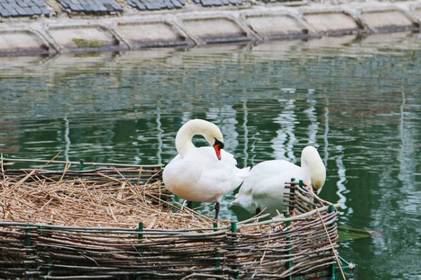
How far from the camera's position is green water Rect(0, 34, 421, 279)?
1332cm

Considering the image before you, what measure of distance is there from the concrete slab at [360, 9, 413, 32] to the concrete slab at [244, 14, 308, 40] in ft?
9.02

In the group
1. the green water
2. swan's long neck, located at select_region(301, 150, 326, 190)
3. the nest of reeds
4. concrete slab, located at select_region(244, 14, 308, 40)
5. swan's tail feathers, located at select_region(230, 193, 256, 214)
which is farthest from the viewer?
concrete slab, located at select_region(244, 14, 308, 40)

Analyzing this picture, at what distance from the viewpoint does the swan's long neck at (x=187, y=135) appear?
10.4 m

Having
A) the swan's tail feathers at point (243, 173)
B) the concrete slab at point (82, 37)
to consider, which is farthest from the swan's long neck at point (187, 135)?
the concrete slab at point (82, 37)

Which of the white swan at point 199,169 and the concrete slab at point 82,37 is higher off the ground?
the white swan at point 199,169

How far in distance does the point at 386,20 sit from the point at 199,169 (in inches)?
1118

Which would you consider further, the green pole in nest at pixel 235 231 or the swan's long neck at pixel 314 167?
the swan's long neck at pixel 314 167

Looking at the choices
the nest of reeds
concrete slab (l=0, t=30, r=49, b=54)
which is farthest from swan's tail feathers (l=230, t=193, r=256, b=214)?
concrete slab (l=0, t=30, r=49, b=54)

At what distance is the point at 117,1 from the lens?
109ft

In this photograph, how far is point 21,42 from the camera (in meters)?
29.8

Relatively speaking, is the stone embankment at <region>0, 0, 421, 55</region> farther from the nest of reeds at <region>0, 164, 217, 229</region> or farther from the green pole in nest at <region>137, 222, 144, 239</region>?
the green pole in nest at <region>137, 222, 144, 239</region>

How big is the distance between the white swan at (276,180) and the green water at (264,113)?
0.74 meters

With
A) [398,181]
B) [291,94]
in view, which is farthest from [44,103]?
[398,181]

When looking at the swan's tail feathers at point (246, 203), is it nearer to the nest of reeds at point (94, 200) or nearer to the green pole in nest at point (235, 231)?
the nest of reeds at point (94, 200)
